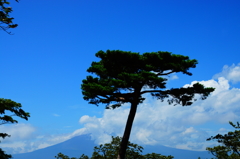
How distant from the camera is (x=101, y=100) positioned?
69.0 feet

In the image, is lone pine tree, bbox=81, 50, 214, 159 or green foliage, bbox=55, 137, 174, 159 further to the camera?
green foliage, bbox=55, 137, 174, 159

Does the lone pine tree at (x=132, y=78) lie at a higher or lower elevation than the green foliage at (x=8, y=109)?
higher

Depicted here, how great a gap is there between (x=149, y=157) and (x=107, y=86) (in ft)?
36.0

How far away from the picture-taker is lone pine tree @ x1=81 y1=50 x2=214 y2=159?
18781 mm

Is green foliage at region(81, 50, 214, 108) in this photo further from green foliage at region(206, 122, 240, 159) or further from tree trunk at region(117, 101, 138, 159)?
green foliage at region(206, 122, 240, 159)

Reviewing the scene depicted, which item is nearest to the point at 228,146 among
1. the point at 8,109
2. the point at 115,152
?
the point at 115,152

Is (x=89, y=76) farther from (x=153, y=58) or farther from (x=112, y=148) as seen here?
(x=112, y=148)

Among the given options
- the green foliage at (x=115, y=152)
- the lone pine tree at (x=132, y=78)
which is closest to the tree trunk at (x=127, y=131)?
the lone pine tree at (x=132, y=78)

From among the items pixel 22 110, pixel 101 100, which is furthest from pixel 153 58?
pixel 22 110

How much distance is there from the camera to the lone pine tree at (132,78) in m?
18.8

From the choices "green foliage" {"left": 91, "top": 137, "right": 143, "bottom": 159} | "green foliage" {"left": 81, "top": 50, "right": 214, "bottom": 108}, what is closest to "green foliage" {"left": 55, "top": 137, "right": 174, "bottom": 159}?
"green foliage" {"left": 91, "top": 137, "right": 143, "bottom": 159}

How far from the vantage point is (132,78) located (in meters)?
18.2

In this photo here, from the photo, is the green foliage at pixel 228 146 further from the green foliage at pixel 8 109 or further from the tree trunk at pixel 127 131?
the green foliage at pixel 8 109

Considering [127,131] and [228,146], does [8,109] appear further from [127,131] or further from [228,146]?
[228,146]
